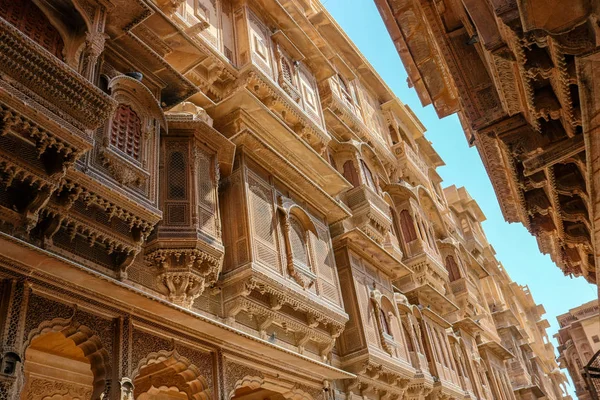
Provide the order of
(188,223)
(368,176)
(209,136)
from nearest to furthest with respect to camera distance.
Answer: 1. (188,223)
2. (209,136)
3. (368,176)

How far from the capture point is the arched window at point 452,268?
20.8m

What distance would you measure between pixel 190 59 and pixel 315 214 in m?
4.23

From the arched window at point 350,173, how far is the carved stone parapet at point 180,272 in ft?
25.9

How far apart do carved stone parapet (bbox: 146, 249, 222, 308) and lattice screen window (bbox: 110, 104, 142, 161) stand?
138cm

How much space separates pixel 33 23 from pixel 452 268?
59.6ft

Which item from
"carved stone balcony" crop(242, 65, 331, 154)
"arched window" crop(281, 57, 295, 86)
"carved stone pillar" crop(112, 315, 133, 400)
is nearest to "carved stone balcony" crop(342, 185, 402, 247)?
"carved stone balcony" crop(242, 65, 331, 154)

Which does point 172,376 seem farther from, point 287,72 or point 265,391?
point 287,72

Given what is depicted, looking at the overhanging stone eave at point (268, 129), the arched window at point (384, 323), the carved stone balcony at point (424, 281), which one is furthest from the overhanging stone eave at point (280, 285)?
the carved stone balcony at point (424, 281)

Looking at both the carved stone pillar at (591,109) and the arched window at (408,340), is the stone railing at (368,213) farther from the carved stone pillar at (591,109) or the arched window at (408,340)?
the carved stone pillar at (591,109)

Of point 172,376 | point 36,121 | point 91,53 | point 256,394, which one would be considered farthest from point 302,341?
point 36,121

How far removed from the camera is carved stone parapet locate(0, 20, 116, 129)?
5238mm

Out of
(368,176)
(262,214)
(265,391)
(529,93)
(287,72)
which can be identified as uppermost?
(287,72)

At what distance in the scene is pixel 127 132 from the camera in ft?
23.1

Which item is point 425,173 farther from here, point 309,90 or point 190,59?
point 190,59
